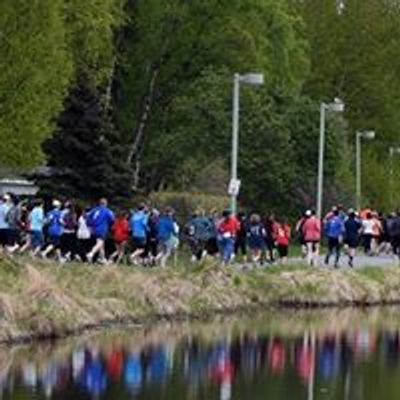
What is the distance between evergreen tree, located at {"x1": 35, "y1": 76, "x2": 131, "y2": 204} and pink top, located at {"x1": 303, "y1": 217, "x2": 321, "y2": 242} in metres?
6.46

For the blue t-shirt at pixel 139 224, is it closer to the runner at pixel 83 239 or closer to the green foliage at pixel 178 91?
the runner at pixel 83 239

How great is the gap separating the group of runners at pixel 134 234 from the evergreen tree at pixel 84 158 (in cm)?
163

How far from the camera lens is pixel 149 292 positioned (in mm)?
31547

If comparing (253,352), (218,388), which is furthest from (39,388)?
(253,352)

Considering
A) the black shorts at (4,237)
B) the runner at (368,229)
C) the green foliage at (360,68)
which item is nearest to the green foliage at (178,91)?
the runner at (368,229)

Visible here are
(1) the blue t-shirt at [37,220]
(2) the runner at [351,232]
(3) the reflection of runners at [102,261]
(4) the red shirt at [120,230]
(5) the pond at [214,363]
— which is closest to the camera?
(5) the pond at [214,363]

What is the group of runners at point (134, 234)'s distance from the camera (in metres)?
36.3

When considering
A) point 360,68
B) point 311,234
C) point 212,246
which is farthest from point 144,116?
Result: point 212,246

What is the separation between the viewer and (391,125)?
84125mm

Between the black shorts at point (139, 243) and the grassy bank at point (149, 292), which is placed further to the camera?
the black shorts at point (139, 243)

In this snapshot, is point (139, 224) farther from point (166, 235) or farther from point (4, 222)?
point (4, 222)

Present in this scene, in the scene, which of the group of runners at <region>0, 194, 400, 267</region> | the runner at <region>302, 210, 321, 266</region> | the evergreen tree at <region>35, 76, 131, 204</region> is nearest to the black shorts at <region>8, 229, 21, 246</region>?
the group of runners at <region>0, 194, 400, 267</region>

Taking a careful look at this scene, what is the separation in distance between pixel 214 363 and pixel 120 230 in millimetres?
13307

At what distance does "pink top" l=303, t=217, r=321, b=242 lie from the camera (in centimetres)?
4312
